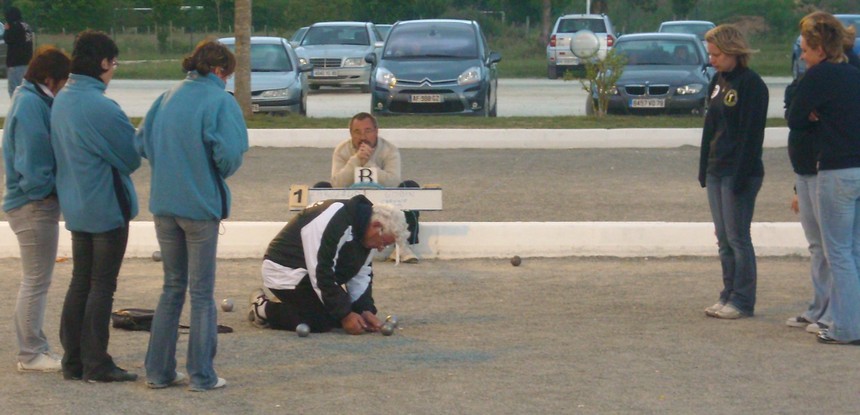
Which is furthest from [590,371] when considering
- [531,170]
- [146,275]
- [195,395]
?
[531,170]

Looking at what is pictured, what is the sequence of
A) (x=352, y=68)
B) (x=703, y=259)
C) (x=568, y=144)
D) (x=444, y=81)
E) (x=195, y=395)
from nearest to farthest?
1. (x=195, y=395)
2. (x=703, y=259)
3. (x=568, y=144)
4. (x=444, y=81)
5. (x=352, y=68)

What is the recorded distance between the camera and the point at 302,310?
754cm

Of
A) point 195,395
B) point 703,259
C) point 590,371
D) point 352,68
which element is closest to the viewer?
point 195,395

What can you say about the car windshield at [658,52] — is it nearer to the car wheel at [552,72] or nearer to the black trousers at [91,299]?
the car wheel at [552,72]

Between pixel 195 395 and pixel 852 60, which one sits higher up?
pixel 852 60

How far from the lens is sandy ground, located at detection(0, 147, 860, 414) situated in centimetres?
612

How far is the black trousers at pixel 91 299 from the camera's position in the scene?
625 cm

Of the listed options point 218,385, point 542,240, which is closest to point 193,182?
point 218,385

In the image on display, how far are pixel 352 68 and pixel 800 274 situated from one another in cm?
1936

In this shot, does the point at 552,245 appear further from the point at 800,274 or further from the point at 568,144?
the point at 568,144

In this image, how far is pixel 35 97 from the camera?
6383 millimetres

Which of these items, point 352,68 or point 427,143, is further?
point 352,68

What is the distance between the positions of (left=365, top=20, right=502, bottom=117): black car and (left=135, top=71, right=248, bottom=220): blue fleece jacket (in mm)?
13566

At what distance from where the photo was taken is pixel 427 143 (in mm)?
17078
